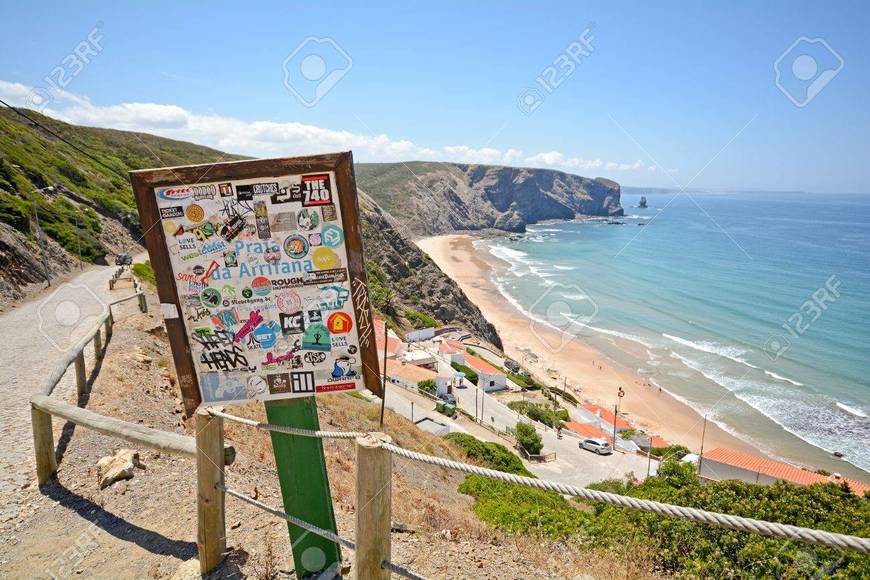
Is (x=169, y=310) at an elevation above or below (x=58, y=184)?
below

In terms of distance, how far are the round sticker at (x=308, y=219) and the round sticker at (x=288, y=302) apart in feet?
1.24

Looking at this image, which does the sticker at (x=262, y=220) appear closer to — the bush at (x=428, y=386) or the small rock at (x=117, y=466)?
the small rock at (x=117, y=466)

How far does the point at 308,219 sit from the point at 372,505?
148cm

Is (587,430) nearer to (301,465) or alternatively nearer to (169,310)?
(301,465)

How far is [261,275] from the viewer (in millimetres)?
2723

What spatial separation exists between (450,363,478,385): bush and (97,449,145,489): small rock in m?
26.9

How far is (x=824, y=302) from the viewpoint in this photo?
159 ft

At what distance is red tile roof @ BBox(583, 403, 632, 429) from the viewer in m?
28.0

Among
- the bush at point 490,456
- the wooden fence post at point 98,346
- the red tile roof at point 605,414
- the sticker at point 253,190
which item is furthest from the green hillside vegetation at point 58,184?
the red tile roof at point 605,414

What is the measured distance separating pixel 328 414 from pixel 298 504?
8543mm

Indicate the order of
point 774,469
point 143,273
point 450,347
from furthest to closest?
point 450,347 < point 143,273 < point 774,469

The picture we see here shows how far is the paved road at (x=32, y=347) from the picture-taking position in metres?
6.06

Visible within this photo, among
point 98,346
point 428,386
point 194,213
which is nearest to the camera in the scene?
point 194,213

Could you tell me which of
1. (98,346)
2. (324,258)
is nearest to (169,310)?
(324,258)
